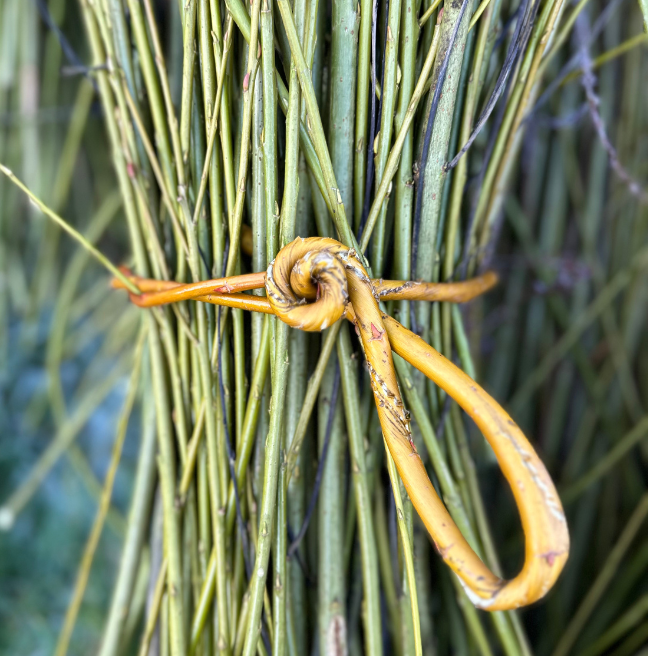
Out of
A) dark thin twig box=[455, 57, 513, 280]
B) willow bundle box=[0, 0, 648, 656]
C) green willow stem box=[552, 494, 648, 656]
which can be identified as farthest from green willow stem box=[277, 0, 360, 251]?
green willow stem box=[552, 494, 648, 656]

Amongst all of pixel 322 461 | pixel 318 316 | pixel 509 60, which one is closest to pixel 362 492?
pixel 322 461

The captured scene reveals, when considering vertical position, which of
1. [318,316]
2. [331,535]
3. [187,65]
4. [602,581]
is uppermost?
[187,65]

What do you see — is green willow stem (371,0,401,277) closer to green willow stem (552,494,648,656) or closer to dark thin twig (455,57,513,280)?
dark thin twig (455,57,513,280)

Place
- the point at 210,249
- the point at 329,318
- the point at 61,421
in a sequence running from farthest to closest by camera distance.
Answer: the point at 61,421, the point at 210,249, the point at 329,318

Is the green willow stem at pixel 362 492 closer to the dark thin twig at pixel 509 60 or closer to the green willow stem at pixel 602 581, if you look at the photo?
the dark thin twig at pixel 509 60

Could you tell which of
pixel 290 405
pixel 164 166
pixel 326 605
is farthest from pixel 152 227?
pixel 326 605

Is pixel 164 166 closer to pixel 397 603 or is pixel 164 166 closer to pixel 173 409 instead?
pixel 173 409

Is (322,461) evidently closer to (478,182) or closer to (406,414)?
(406,414)
